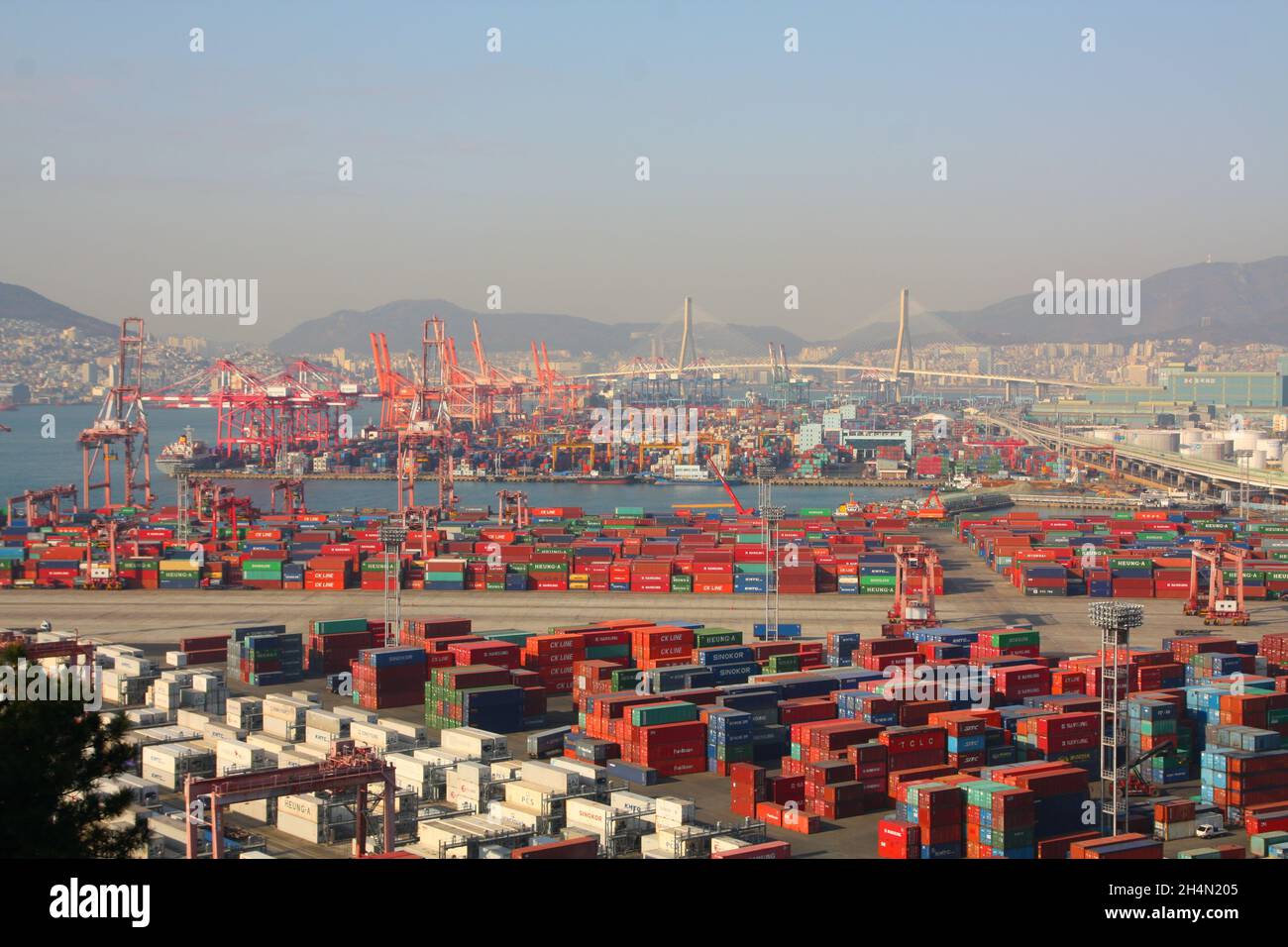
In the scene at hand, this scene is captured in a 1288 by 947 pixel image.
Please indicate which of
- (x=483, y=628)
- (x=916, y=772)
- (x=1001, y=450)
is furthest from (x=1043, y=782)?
(x=1001, y=450)

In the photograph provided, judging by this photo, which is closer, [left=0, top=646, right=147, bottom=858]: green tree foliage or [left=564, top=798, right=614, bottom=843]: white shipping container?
[left=0, top=646, right=147, bottom=858]: green tree foliage

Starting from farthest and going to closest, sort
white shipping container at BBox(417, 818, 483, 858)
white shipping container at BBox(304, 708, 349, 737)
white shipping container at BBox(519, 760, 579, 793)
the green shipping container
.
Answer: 1. white shipping container at BBox(304, 708, 349, 737)
2. the green shipping container
3. white shipping container at BBox(519, 760, 579, 793)
4. white shipping container at BBox(417, 818, 483, 858)

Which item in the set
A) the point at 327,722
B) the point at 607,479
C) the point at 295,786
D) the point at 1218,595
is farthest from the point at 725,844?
the point at 607,479

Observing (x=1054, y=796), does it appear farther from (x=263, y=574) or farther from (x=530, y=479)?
(x=530, y=479)

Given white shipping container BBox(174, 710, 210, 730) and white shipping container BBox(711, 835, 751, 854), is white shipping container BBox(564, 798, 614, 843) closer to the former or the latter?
white shipping container BBox(711, 835, 751, 854)

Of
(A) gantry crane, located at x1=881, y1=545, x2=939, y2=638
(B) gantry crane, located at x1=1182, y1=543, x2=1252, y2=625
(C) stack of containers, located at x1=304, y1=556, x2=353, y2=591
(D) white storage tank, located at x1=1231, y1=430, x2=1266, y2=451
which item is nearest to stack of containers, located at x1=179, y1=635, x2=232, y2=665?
(C) stack of containers, located at x1=304, y1=556, x2=353, y2=591
